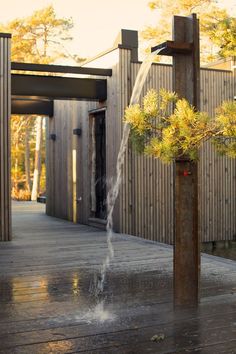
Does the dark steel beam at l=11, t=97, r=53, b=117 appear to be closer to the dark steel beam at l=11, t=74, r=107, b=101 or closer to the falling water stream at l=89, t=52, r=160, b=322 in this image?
the dark steel beam at l=11, t=74, r=107, b=101

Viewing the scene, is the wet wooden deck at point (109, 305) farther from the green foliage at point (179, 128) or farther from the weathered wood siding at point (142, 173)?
the weathered wood siding at point (142, 173)

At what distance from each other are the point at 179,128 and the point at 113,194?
19.5 ft

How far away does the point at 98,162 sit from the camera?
422 inches

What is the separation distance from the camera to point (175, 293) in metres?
4.44

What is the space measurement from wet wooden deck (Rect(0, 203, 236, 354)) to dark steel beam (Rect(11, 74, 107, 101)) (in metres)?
3.08

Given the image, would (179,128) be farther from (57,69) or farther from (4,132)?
(57,69)

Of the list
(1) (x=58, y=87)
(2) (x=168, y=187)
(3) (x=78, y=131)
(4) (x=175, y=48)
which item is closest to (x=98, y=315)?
(4) (x=175, y=48)

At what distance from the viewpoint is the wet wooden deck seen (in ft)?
11.4

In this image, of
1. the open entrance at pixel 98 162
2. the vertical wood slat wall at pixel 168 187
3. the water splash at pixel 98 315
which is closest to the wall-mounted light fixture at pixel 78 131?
the open entrance at pixel 98 162

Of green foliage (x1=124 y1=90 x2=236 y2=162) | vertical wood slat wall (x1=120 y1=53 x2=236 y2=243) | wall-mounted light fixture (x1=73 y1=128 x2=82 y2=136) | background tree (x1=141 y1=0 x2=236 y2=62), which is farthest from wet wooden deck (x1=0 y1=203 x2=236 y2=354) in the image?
background tree (x1=141 y1=0 x2=236 y2=62)

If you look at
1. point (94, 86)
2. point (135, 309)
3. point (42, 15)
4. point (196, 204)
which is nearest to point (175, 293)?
point (135, 309)

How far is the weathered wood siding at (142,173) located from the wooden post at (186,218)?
439cm

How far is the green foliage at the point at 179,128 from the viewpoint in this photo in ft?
11.8

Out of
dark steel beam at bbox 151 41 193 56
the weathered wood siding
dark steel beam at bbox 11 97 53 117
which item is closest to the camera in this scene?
dark steel beam at bbox 151 41 193 56
